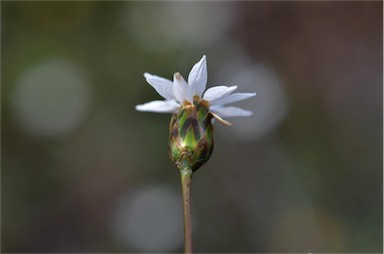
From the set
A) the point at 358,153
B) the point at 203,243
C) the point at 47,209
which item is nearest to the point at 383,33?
the point at 358,153

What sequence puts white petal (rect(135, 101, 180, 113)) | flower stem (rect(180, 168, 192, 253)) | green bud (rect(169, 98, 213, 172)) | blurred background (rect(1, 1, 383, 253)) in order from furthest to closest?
1. blurred background (rect(1, 1, 383, 253))
2. white petal (rect(135, 101, 180, 113))
3. green bud (rect(169, 98, 213, 172))
4. flower stem (rect(180, 168, 192, 253))

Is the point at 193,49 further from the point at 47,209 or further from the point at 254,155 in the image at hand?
the point at 47,209

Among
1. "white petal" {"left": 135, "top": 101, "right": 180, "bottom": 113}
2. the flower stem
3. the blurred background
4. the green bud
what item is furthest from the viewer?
the blurred background

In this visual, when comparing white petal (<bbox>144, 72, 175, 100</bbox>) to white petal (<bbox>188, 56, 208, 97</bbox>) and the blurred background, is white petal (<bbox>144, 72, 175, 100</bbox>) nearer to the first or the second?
white petal (<bbox>188, 56, 208, 97</bbox>)

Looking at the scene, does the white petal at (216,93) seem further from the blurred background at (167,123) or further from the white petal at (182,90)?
the blurred background at (167,123)

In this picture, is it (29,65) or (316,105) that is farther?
(29,65)

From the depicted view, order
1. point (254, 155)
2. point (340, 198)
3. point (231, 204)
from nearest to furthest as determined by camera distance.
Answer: point (340, 198)
point (231, 204)
point (254, 155)

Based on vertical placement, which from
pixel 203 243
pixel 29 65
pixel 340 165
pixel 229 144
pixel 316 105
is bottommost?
pixel 203 243

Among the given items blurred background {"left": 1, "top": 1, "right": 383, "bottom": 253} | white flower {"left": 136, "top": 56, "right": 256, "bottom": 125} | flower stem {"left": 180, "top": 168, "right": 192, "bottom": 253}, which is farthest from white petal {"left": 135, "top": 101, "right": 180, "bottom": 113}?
blurred background {"left": 1, "top": 1, "right": 383, "bottom": 253}
